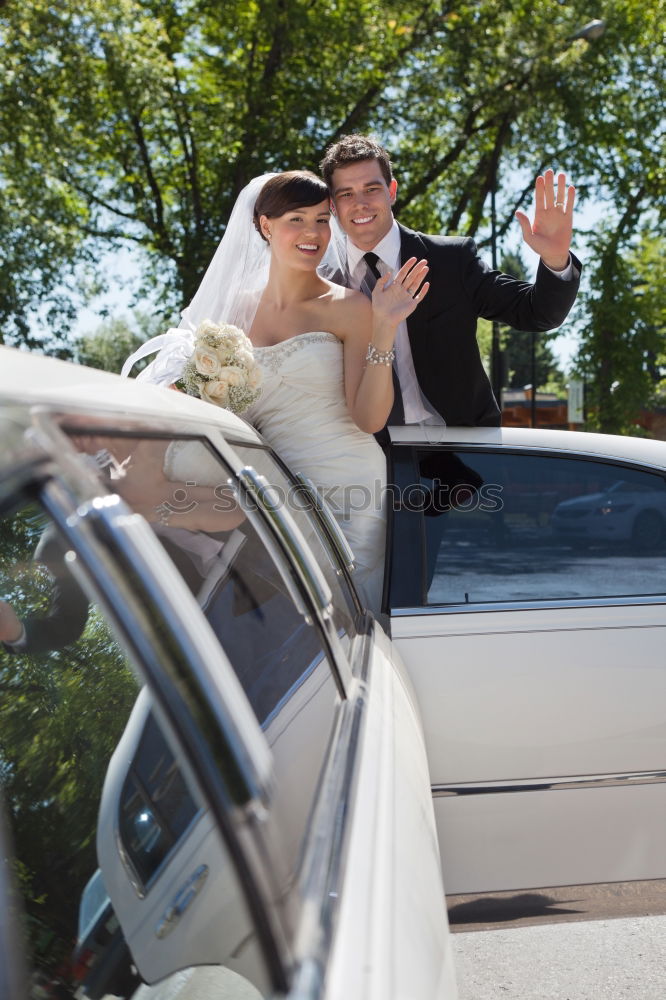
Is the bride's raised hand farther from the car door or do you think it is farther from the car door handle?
the car door handle

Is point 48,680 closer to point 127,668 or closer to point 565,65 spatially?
point 127,668

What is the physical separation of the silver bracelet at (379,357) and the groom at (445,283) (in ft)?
0.86

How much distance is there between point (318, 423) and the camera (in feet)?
10.1

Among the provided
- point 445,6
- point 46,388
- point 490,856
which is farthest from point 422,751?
point 445,6

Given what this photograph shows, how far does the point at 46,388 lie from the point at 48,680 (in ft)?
2.50

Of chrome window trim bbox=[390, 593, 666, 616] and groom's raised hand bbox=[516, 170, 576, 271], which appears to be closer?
chrome window trim bbox=[390, 593, 666, 616]

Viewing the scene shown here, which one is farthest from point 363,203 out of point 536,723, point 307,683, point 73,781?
point 73,781

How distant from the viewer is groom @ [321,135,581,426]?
10.4ft

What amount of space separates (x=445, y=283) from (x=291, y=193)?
63cm

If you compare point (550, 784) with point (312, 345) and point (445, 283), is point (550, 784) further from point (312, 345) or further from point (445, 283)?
point (445, 283)

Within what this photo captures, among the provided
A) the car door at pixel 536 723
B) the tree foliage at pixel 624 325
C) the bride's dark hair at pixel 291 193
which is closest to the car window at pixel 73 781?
the car door at pixel 536 723

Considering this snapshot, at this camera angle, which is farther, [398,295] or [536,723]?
[398,295]

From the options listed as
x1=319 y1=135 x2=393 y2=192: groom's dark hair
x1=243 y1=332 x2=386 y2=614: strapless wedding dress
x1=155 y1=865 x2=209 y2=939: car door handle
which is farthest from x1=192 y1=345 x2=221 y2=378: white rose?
x1=155 y1=865 x2=209 y2=939: car door handle

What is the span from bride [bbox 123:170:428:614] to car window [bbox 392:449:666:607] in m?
0.16
